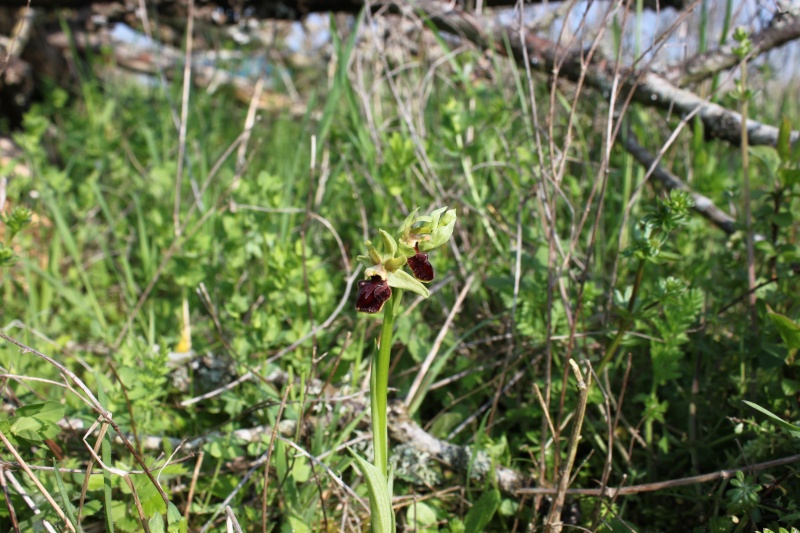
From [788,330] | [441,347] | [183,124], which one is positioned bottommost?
[441,347]

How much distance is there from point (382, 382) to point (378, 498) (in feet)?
0.67

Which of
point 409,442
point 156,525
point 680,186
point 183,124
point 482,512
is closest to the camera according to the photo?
point 156,525

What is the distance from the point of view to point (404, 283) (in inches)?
42.9

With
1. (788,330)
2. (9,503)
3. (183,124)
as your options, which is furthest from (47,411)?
(788,330)

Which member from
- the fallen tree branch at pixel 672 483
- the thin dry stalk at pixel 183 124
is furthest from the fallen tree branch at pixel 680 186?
the thin dry stalk at pixel 183 124

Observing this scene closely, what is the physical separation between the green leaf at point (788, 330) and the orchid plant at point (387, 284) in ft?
2.67

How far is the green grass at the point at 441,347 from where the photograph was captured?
1.53 m

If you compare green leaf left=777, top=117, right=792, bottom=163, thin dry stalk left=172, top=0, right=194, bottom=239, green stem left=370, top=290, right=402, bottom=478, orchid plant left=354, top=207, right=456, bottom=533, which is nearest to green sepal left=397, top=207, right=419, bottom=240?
orchid plant left=354, top=207, right=456, bottom=533

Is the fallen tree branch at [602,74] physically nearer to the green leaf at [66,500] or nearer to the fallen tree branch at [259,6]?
the fallen tree branch at [259,6]

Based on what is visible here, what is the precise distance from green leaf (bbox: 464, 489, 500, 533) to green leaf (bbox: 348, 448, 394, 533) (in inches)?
14.7

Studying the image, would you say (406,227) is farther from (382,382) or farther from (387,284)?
(382,382)

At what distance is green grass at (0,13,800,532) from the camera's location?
5.01 feet

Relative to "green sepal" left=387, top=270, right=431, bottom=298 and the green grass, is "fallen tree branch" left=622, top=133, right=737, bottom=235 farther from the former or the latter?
"green sepal" left=387, top=270, right=431, bottom=298

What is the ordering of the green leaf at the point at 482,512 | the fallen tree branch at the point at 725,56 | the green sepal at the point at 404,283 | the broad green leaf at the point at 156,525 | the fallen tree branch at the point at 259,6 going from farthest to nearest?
the fallen tree branch at the point at 259,6, the fallen tree branch at the point at 725,56, the green leaf at the point at 482,512, the broad green leaf at the point at 156,525, the green sepal at the point at 404,283
